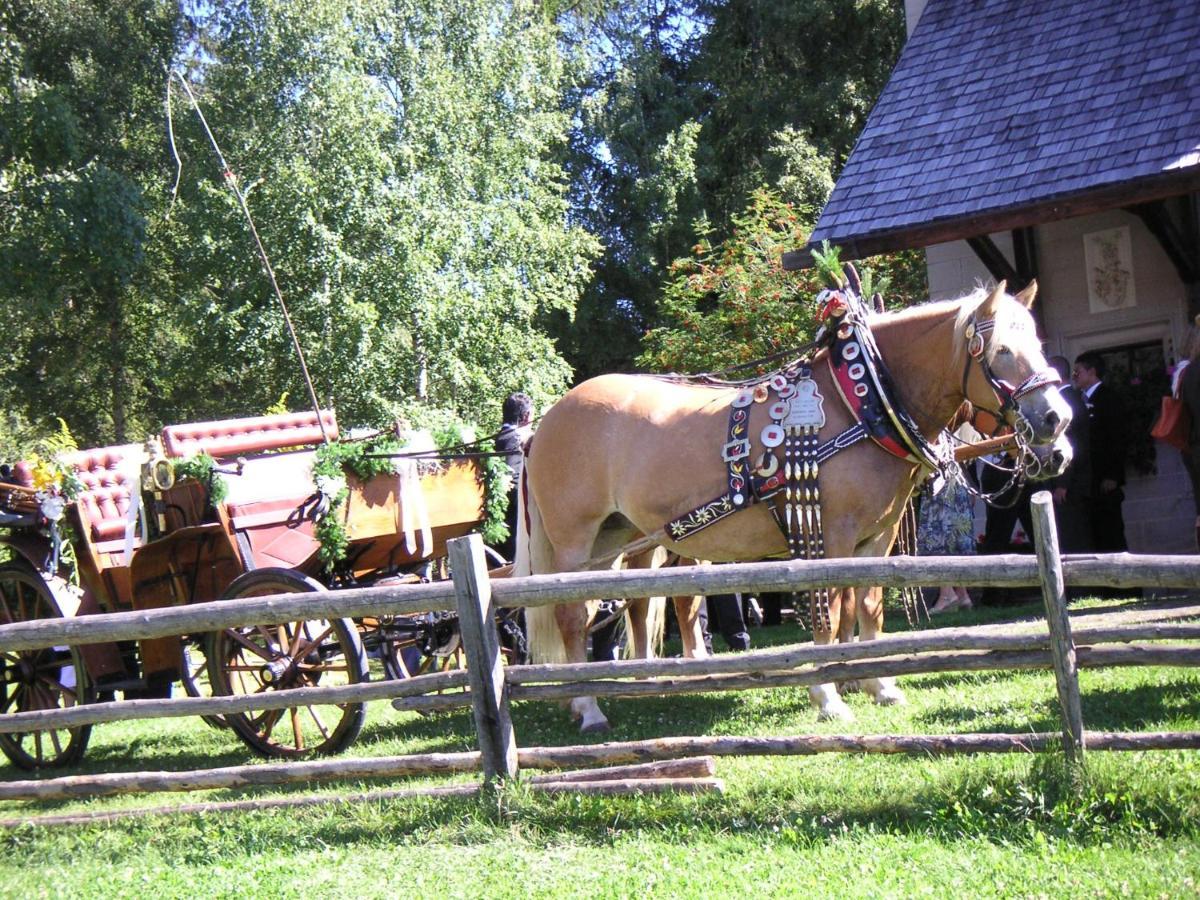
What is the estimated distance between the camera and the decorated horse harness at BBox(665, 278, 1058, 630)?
6398mm

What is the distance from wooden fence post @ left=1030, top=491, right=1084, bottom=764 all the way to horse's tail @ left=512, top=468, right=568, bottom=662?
3.14 m

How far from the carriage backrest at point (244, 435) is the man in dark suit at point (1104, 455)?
619 cm

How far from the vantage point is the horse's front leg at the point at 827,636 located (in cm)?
632

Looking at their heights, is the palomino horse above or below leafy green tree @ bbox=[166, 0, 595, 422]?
below

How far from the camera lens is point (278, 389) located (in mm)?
21984

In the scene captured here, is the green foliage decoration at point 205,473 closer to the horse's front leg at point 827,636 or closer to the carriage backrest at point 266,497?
the carriage backrest at point 266,497

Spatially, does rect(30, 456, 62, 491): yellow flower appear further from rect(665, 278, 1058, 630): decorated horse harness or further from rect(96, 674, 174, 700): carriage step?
rect(665, 278, 1058, 630): decorated horse harness

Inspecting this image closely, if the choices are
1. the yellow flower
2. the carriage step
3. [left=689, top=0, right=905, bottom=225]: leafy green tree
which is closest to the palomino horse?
the carriage step

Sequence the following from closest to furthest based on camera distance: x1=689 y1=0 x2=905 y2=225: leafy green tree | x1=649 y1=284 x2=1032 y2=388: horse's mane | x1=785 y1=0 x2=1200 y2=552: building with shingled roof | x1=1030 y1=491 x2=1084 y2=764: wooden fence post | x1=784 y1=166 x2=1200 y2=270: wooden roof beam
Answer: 1. x1=1030 y1=491 x2=1084 y2=764: wooden fence post
2. x1=649 y1=284 x2=1032 y2=388: horse's mane
3. x1=784 y1=166 x2=1200 y2=270: wooden roof beam
4. x1=785 y1=0 x2=1200 y2=552: building with shingled roof
5. x1=689 y1=0 x2=905 y2=225: leafy green tree

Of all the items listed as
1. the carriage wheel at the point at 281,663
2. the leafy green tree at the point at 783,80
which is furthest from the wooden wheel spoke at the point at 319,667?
the leafy green tree at the point at 783,80

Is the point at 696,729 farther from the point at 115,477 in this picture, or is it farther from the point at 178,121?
the point at 178,121

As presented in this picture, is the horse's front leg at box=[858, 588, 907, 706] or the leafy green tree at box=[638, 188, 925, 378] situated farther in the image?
the leafy green tree at box=[638, 188, 925, 378]

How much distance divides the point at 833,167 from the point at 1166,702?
20.3 m

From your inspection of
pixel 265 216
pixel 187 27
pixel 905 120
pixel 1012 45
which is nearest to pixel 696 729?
pixel 905 120
